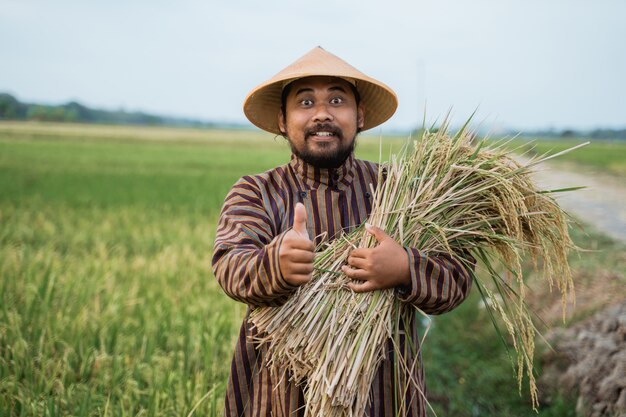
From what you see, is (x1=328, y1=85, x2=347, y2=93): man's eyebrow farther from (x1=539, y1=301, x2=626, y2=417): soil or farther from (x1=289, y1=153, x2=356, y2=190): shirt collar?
(x1=539, y1=301, x2=626, y2=417): soil

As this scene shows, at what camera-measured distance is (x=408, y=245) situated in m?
1.67

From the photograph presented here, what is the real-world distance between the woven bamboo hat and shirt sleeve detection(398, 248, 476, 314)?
530 mm

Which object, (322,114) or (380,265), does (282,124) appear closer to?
(322,114)

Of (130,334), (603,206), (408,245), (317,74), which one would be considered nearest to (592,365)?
(408,245)

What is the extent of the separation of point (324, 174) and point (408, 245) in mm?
325

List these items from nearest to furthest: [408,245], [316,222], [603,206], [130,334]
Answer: [408,245], [316,222], [130,334], [603,206]

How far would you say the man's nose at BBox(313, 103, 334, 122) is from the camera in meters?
1.71

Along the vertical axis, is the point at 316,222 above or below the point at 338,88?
below

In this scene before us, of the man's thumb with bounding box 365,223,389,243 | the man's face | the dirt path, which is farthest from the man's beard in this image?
the dirt path

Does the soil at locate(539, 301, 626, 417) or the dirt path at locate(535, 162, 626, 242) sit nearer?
the soil at locate(539, 301, 626, 417)

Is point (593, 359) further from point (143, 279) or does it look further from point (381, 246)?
point (143, 279)

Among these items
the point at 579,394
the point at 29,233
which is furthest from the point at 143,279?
the point at 579,394

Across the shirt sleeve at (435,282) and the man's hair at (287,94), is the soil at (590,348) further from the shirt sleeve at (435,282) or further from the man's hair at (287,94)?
the man's hair at (287,94)

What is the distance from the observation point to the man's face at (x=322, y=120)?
5.69 feet
